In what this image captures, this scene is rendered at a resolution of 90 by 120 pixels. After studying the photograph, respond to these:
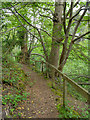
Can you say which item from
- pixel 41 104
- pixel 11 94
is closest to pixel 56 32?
pixel 41 104

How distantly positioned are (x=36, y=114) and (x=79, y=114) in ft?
4.68

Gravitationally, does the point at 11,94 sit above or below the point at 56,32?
below

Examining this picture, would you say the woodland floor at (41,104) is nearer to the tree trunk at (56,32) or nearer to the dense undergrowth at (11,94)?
the dense undergrowth at (11,94)

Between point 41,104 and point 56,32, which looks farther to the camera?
point 56,32

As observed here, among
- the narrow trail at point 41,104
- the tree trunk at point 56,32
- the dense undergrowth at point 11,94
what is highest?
the tree trunk at point 56,32

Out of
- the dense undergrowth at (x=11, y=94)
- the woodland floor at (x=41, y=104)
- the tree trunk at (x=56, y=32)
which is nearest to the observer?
the dense undergrowth at (x=11, y=94)

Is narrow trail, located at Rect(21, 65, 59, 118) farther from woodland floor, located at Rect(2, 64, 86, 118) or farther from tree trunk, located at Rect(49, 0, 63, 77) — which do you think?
tree trunk, located at Rect(49, 0, 63, 77)

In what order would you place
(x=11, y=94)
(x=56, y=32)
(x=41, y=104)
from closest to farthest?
(x=11, y=94), (x=41, y=104), (x=56, y=32)

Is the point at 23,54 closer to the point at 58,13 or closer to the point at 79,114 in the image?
the point at 58,13

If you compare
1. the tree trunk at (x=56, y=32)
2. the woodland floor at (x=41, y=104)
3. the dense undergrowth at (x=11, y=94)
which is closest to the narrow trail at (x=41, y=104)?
the woodland floor at (x=41, y=104)

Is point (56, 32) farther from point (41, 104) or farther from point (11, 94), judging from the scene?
point (11, 94)

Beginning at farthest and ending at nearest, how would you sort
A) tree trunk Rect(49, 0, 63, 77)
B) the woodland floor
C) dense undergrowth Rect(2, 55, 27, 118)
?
tree trunk Rect(49, 0, 63, 77)
the woodland floor
dense undergrowth Rect(2, 55, 27, 118)

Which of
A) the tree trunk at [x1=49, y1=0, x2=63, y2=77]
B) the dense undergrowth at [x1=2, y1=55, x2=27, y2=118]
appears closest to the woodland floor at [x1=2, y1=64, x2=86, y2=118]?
the dense undergrowth at [x1=2, y1=55, x2=27, y2=118]

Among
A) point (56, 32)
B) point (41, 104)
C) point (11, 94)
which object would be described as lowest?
point (41, 104)
